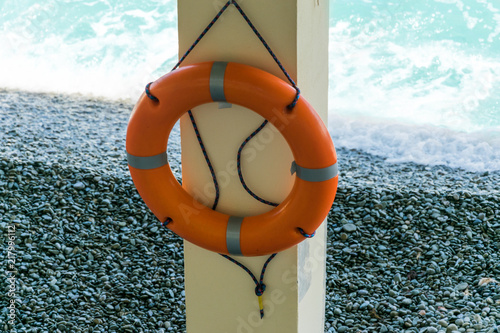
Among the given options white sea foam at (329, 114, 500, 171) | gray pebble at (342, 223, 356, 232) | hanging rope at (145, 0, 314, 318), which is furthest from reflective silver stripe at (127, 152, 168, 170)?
white sea foam at (329, 114, 500, 171)

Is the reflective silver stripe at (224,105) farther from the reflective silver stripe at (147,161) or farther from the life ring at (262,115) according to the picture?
the reflective silver stripe at (147,161)

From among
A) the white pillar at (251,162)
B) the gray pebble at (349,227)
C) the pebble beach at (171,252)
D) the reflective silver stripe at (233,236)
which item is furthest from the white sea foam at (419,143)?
the reflective silver stripe at (233,236)

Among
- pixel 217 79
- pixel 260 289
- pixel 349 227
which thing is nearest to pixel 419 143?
pixel 349 227

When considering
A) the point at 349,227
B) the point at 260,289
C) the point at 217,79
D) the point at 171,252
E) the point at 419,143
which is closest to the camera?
the point at 217,79

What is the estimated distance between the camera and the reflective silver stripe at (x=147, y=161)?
1.49m

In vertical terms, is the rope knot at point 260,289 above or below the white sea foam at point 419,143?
above

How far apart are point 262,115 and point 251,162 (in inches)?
6.4

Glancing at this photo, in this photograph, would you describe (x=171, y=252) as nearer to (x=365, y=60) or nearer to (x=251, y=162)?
(x=251, y=162)

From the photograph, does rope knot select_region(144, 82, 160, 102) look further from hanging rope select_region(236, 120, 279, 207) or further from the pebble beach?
the pebble beach

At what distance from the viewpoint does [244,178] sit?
4.94 ft

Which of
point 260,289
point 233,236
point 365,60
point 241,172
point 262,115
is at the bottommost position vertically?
point 365,60

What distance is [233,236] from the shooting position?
1.47m

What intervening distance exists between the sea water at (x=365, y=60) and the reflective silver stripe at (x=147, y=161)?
3363mm

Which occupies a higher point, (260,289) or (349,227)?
(260,289)
